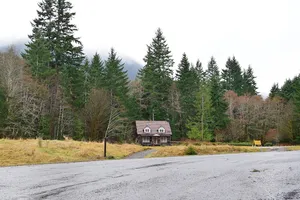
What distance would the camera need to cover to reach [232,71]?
9912 cm

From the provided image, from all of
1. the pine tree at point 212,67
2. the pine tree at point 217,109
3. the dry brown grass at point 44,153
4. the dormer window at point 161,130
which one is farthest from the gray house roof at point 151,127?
the pine tree at point 212,67

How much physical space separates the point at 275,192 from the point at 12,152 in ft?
54.6

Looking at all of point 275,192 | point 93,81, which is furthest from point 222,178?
point 93,81

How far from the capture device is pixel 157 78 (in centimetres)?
6600

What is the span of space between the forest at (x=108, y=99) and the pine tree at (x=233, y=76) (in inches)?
269

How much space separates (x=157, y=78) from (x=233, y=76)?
131 feet

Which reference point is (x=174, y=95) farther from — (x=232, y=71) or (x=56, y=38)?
(x=232, y=71)

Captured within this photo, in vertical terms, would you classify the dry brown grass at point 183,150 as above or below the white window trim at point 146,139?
below

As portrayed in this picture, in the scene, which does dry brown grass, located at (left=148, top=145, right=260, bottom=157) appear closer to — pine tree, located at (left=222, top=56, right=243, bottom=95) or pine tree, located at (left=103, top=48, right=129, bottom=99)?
pine tree, located at (left=103, top=48, right=129, bottom=99)

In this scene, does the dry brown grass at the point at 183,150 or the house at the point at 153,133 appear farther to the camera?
the house at the point at 153,133

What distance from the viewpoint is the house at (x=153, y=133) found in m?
59.7

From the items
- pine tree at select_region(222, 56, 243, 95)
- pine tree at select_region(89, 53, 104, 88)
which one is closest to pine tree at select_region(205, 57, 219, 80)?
pine tree at select_region(222, 56, 243, 95)

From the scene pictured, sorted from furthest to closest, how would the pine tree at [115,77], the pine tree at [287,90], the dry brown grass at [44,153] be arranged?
the pine tree at [287,90]
the pine tree at [115,77]
the dry brown grass at [44,153]

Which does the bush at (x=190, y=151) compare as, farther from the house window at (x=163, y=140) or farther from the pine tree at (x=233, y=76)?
the pine tree at (x=233, y=76)
